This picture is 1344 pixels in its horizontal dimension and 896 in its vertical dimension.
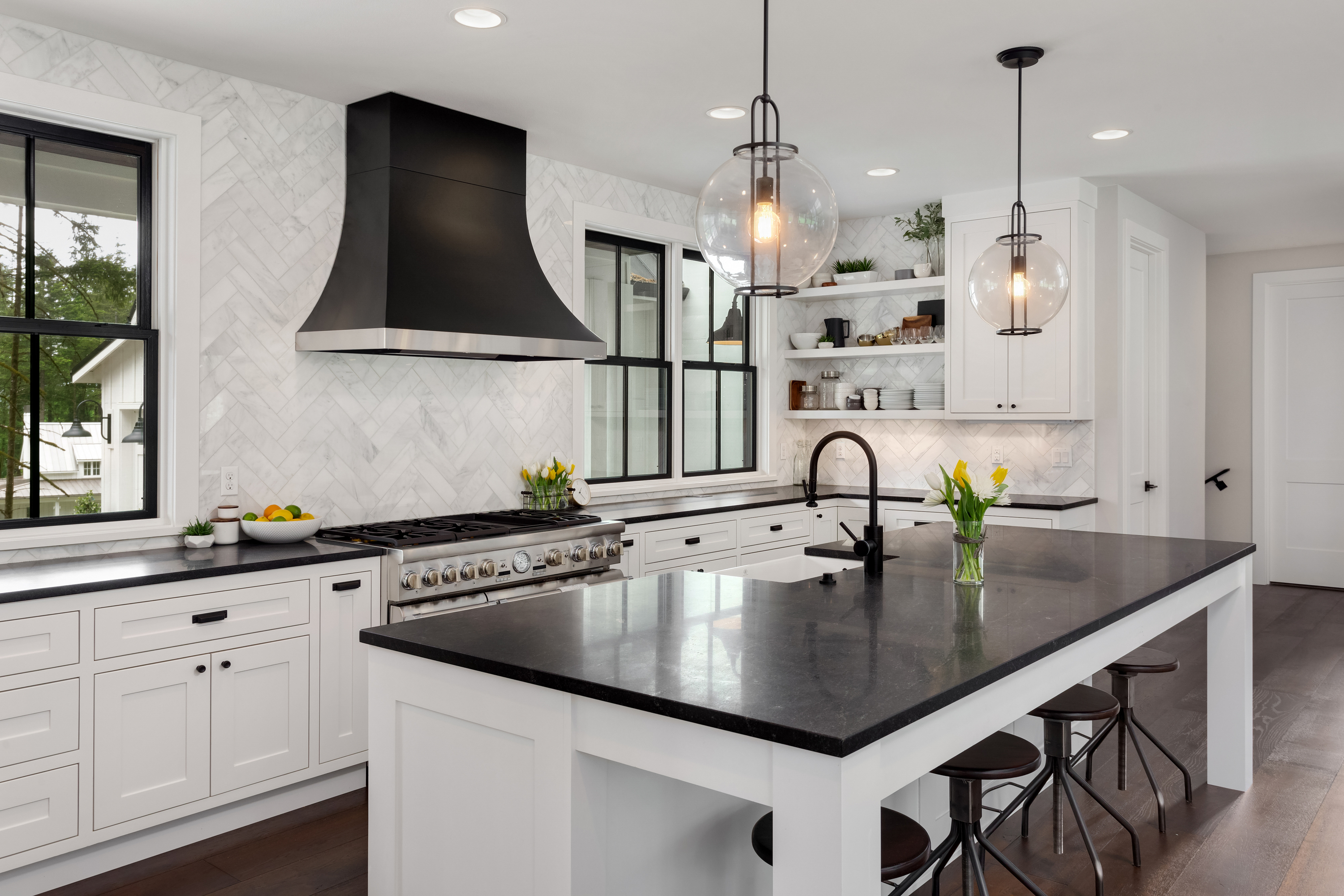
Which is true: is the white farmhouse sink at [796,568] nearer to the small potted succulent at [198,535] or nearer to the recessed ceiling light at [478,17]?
the small potted succulent at [198,535]

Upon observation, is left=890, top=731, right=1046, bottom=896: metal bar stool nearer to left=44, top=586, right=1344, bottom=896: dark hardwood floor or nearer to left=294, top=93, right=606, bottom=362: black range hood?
left=44, top=586, right=1344, bottom=896: dark hardwood floor

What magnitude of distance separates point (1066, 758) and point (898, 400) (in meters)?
3.55

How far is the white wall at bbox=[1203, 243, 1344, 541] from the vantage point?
7723mm

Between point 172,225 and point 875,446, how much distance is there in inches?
177

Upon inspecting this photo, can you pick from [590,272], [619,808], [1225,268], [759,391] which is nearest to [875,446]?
[759,391]

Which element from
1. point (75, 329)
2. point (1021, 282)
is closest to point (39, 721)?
point (75, 329)

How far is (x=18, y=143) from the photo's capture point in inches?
125

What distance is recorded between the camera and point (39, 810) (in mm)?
2707

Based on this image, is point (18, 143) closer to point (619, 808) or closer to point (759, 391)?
point (619, 808)

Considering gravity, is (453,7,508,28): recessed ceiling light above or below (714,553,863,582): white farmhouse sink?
above

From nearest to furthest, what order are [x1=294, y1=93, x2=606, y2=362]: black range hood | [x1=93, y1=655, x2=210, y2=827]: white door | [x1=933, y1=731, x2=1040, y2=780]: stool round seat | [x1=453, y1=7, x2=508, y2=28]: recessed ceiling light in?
[x1=933, y1=731, x2=1040, y2=780]: stool round seat < [x1=93, y1=655, x2=210, y2=827]: white door < [x1=453, y1=7, x2=508, y2=28]: recessed ceiling light < [x1=294, y1=93, x2=606, y2=362]: black range hood

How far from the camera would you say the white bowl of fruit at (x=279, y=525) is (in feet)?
11.5

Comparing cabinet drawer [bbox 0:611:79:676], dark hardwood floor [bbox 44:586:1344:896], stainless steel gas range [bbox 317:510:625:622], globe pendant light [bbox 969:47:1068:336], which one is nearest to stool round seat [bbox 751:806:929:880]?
dark hardwood floor [bbox 44:586:1344:896]

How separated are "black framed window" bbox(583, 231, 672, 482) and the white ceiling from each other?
571mm
